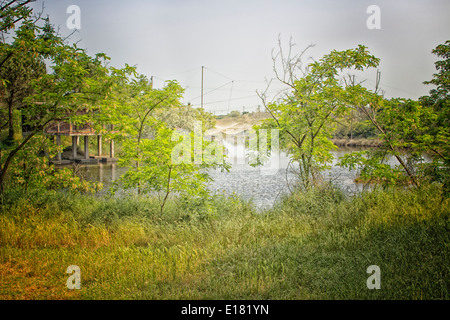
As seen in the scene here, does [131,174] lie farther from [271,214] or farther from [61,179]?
[271,214]

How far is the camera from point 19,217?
770cm

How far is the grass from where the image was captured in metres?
4.18

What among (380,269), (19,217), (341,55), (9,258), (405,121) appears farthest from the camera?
(341,55)

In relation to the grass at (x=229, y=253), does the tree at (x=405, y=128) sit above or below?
above

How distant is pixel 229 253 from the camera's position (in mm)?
5496

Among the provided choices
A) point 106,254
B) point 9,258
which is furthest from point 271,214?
point 9,258

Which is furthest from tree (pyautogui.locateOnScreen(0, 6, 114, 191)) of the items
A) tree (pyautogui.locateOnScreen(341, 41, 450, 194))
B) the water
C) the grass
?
tree (pyautogui.locateOnScreen(341, 41, 450, 194))

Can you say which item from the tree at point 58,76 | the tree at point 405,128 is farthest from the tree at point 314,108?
the tree at point 58,76

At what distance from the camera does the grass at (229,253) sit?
165 inches

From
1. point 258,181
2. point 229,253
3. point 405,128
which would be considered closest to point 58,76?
point 229,253

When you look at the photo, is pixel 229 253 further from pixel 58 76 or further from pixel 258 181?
pixel 258 181

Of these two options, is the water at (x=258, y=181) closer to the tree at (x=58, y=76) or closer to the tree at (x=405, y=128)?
the tree at (x=405, y=128)

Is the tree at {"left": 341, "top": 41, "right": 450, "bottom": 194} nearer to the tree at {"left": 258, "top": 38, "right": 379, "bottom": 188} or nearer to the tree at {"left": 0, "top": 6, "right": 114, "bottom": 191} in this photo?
the tree at {"left": 258, "top": 38, "right": 379, "bottom": 188}

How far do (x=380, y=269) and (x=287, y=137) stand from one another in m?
6.50
